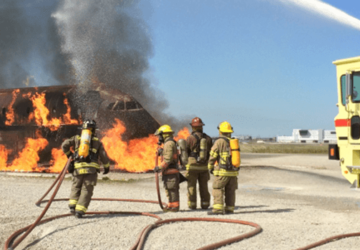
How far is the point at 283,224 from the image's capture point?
8.90m

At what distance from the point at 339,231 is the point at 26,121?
19.3 m

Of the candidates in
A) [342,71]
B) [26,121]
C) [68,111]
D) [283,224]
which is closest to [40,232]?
[283,224]

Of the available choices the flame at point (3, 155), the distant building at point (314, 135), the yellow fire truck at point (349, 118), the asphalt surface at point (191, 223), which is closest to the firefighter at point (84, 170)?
the asphalt surface at point (191, 223)

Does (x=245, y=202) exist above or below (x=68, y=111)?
below

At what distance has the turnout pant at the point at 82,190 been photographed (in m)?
9.48

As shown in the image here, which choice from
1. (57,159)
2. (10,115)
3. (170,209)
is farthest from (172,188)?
(10,115)

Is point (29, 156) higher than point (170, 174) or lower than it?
higher

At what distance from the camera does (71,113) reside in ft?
72.8

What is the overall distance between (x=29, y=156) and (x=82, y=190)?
1512cm

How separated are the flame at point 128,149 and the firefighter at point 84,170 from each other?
11.1 meters

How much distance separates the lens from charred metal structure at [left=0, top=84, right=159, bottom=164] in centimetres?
2120

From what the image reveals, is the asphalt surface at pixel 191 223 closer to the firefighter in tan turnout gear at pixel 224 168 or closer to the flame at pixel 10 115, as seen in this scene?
the firefighter in tan turnout gear at pixel 224 168

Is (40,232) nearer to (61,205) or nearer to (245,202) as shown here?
(61,205)

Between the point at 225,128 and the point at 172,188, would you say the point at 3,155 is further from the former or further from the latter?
the point at 225,128
